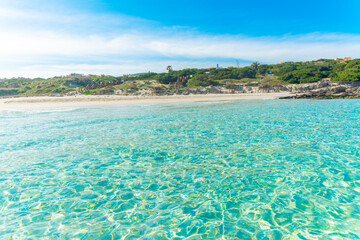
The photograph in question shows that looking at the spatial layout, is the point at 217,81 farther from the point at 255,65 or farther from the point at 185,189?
the point at 185,189

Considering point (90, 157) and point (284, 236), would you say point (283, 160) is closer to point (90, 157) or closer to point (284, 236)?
point (284, 236)

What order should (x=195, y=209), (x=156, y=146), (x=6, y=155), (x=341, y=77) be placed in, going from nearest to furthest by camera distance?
1. (x=195, y=209)
2. (x=6, y=155)
3. (x=156, y=146)
4. (x=341, y=77)

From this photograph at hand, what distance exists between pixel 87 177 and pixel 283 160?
24.8 feet

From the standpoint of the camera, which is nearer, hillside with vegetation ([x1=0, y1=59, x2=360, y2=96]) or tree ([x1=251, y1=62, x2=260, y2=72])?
hillside with vegetation ([x1=0, y1=59, x2=360, y2=96])

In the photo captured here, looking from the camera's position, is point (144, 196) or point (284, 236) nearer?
point (284, 236)

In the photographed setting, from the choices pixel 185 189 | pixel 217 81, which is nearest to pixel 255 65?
pixel 217 81

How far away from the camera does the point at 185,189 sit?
613 centimetres

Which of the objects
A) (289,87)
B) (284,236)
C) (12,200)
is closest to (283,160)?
(284,236)

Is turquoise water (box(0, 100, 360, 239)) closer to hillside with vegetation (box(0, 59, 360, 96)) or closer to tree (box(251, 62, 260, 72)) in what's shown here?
hillside with vegetation (box(0, 59, 360, 96))

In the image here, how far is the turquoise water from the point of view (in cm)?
450

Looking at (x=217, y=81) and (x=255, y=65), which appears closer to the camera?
(x=217, y=81)

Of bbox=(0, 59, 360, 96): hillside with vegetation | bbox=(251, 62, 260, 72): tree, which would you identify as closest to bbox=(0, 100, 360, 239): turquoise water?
bbox=(0, 59, 360, 96): hillside with vegetation

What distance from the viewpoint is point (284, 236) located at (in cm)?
415

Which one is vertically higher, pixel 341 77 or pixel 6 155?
pixel 341 77
